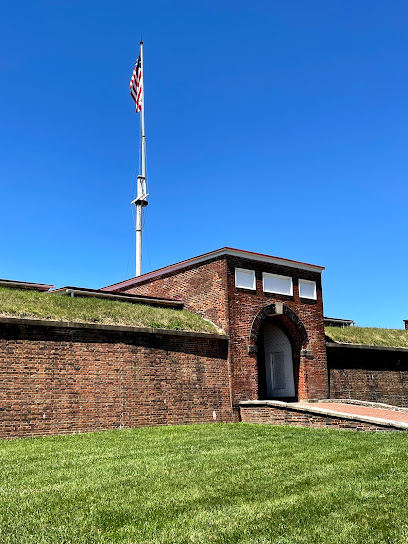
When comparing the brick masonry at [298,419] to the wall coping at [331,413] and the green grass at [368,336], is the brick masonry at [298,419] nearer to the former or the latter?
the wall coping at [331,413]

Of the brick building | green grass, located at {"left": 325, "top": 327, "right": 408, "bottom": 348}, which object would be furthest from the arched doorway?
green grass, located at {"left": 325, "top": 327, "right": 408, "bottom": 348}

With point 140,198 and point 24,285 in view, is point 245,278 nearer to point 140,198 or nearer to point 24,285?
point 24,285

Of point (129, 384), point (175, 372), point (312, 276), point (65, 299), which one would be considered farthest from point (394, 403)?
point (65, 299)

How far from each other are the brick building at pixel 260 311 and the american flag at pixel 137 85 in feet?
46.2

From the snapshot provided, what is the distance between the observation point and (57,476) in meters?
7.49

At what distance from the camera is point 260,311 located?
1811cm

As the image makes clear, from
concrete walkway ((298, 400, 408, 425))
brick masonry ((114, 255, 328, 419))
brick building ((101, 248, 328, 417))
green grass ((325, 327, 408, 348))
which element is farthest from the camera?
green grass ((325, 327, 408, 348))

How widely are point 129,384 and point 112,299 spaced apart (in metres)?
4.13

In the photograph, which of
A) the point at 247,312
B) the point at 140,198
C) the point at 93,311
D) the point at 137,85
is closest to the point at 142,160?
the point at 140,198

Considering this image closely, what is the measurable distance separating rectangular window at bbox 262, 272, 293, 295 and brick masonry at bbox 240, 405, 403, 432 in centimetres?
437

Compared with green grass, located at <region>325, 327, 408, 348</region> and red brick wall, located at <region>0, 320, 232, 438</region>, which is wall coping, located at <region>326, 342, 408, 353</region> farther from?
red brick wall, located at <region>0, 320, 232, 438</region>

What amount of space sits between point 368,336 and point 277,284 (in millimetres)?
6365

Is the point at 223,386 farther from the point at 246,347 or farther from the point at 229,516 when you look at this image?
→ the point at 229,516

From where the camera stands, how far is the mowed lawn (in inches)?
199
